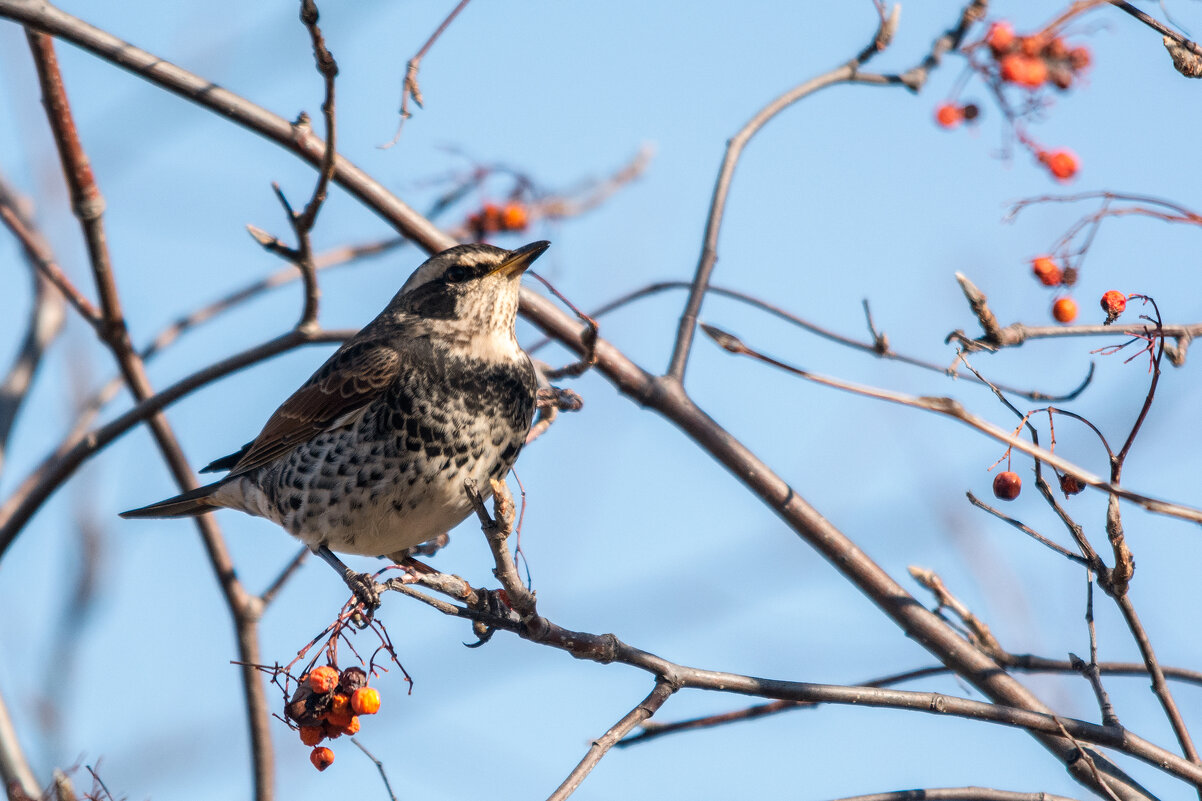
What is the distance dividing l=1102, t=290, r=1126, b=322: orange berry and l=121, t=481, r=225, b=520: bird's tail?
13.0 ft

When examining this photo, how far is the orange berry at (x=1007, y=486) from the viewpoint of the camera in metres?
3.75

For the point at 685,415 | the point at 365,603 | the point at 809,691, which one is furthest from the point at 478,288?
the point at 809,691

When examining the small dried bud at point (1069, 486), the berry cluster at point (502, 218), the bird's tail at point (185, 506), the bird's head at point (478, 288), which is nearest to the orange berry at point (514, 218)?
the berry cluster at point (502, 218)

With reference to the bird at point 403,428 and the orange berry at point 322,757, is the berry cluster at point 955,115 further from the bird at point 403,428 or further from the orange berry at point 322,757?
the orange berry at point 322,757

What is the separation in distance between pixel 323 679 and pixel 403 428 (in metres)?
1.53

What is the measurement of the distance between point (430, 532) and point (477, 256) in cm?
126

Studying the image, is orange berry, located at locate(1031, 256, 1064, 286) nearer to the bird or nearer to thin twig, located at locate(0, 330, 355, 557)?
the bird

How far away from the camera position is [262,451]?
560 cm

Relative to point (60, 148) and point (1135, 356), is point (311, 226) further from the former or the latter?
point (1135, 356)

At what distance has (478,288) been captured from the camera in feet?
17.6

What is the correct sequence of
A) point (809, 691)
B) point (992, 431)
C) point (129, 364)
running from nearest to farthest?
point (992, 431), point (809, 691), point (129, 364)

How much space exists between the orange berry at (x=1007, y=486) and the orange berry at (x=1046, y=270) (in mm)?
692

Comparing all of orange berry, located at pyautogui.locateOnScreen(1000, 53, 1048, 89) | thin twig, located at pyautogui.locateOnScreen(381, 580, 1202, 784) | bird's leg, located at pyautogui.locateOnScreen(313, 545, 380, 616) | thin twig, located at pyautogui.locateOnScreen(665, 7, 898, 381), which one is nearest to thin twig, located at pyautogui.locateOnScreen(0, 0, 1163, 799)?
thin twig, located at pyautogui.locateOnScreen(665, 7, 898, 381)

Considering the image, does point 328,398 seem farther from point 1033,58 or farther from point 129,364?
point 1033,58
